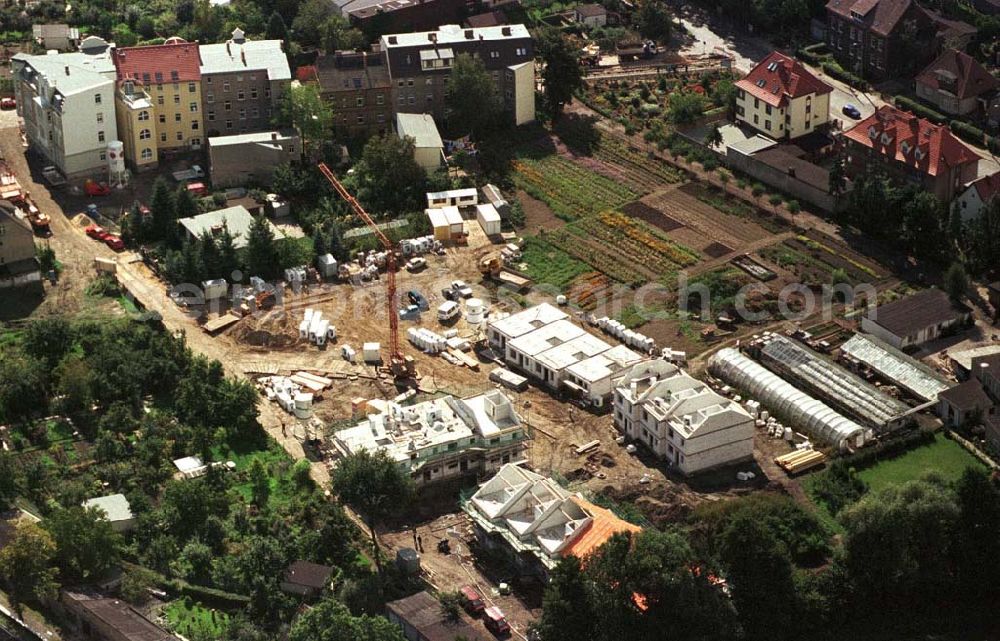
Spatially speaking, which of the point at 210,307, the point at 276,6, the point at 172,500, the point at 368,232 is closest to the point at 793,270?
the point at 368,232

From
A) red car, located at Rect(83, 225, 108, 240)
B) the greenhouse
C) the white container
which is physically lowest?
the greenhouse

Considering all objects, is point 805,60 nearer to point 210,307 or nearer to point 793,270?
point 793,270

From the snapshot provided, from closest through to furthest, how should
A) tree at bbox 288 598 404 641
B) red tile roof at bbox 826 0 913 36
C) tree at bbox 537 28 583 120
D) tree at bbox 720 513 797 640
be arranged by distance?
1. tree at bbox 288 598 404 641
2. tree at bbox 720 513 797 640
3. tree at bbox 537 28 583 120
4. red tile roof at bbox 826 0 913 36

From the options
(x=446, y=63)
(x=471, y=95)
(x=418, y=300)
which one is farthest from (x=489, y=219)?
(x=446, y=63)

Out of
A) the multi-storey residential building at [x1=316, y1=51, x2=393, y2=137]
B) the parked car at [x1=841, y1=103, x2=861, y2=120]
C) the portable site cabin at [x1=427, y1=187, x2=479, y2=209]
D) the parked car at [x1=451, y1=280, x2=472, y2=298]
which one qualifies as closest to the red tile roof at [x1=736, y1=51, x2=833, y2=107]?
the parked car at [x1=841, y1=103, x2=861, y2=120]

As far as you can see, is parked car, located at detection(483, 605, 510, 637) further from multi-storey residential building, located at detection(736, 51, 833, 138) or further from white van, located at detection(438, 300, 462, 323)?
multi-storey residential building, located at detection(736, 51, 833, 138)

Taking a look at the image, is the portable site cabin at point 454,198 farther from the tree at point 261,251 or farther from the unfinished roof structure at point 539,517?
the unfinished roof structure at point 539,517
